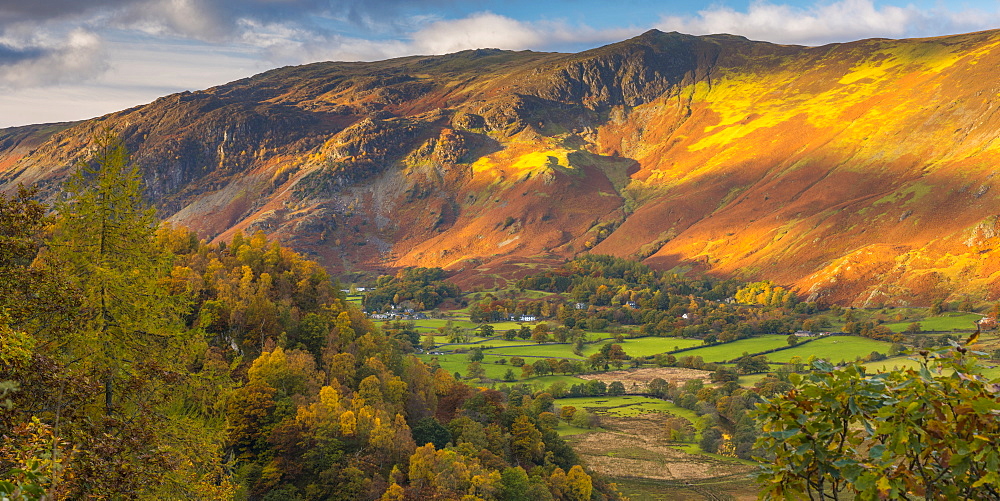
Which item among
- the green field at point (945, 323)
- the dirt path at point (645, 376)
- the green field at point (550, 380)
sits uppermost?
the green field at point (945, 323)

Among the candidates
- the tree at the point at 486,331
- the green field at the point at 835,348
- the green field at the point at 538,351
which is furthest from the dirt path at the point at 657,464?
the tree at the point at 486,331

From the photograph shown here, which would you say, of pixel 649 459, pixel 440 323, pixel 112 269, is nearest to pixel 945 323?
pixel 649 459

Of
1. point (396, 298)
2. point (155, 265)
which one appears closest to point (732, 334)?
point (396, 298)

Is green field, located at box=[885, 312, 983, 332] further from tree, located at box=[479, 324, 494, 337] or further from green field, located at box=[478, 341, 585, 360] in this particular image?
tree, located at box=[479, 324, 494, 337]

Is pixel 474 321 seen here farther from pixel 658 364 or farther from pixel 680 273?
pixel 680 273

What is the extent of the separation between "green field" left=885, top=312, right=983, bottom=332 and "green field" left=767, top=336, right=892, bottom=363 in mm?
9964

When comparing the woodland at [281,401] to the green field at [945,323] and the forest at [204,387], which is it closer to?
the forest at [204,387]

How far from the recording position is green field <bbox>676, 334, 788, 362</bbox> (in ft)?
412

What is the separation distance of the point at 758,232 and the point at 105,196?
649 ft

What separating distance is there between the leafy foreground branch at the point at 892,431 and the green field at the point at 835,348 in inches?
4416

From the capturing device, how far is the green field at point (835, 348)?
112200 mm

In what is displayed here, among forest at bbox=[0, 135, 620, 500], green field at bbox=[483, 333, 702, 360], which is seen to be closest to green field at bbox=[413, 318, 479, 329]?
green field at bbox=[483, 333, 702, 360]

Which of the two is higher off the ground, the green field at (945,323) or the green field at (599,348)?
the green field at (945,323)

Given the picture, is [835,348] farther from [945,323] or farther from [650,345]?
[650,345]
